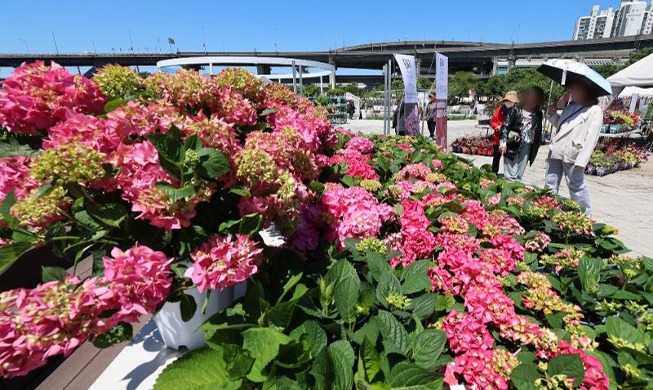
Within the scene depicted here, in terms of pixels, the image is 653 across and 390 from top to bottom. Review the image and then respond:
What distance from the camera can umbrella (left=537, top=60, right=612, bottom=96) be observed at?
140 inches

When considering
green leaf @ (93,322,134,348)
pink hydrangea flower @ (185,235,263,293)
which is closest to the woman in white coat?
pink hydrangea flower @ (185,235,263,293)

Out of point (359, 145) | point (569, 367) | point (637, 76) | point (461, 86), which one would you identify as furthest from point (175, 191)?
point (461, 86)

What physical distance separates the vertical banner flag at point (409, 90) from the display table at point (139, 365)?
7.35 meters

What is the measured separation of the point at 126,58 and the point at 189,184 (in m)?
83.0

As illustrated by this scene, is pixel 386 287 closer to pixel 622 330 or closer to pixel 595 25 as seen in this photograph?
pixel 622 330

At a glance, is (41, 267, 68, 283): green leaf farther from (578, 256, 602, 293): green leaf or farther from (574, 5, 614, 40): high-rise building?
(574, 5, 614, 40): high-rise building

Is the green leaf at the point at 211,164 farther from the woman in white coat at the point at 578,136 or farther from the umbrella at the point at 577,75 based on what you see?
the umbrella at the point at 577,75

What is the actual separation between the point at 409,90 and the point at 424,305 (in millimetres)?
7483

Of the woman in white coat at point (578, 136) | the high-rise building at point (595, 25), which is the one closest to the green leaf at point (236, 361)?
the woman in white coat at point (578, 136)

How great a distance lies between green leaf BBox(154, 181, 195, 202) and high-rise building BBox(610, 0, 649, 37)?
17255 cm

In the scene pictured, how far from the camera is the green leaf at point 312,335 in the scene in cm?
92

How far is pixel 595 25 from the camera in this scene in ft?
503

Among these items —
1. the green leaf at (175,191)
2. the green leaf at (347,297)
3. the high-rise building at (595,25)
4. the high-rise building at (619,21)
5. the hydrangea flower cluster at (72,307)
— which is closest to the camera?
the hydrangea flower cluster at (72,307)

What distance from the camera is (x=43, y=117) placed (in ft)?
3.30
